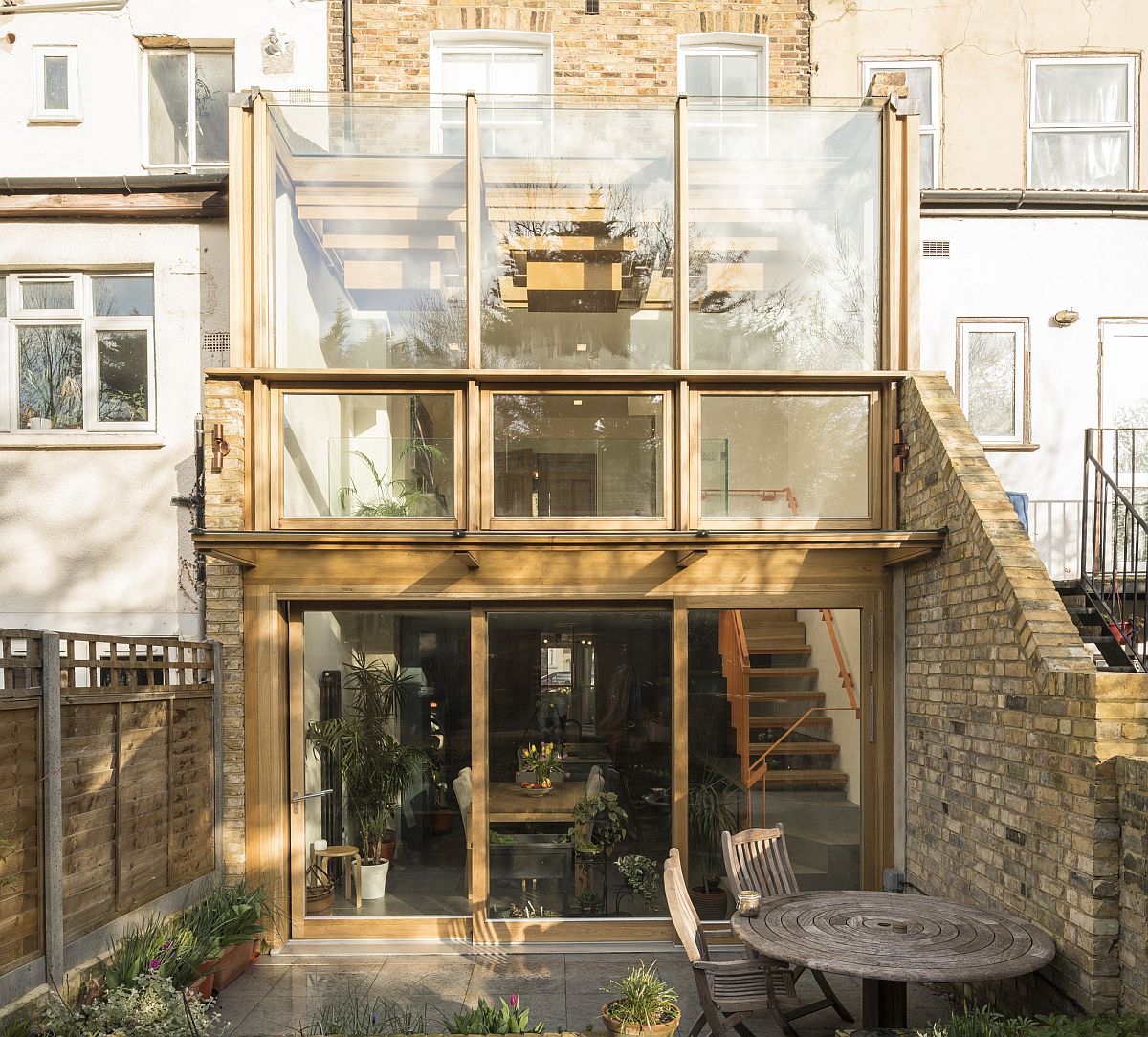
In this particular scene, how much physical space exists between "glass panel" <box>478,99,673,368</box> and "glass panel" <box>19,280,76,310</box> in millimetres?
3496

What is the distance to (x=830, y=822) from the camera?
7.03 metres

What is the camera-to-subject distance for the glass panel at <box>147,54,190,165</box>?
823 cm

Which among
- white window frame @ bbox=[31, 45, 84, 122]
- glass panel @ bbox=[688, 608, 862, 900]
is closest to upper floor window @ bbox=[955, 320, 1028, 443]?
glass panel @ bbox=[688, 608, 862, 900]

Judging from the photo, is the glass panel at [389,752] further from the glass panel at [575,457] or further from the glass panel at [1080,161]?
the glass panel at [1080,161]

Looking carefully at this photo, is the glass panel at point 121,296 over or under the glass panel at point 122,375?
over

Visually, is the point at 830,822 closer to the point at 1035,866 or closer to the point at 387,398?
the point at 1035,866

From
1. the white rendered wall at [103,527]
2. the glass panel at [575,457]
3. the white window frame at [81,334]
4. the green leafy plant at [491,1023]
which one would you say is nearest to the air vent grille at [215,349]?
the white rendered wall at [103,527]

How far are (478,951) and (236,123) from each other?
6.13 metres

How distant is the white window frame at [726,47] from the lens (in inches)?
337

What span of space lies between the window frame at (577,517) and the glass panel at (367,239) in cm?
47

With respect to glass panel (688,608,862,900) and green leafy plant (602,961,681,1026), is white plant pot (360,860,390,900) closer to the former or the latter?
glass panel (688,608,862,900)

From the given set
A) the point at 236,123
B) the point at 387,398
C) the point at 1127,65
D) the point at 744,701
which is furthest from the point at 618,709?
the point at 1127,65

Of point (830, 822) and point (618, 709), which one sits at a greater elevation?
point (618, 709)

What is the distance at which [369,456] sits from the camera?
→ 682 cm
